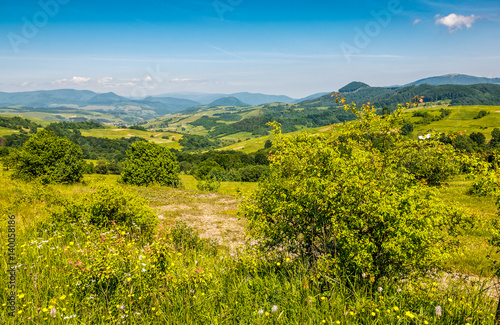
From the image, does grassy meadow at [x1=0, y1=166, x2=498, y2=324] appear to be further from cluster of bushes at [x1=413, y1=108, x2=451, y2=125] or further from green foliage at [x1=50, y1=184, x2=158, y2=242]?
cluster of bushes at [x1=413, y1=108, x2=451, y2=125]

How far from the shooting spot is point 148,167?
4084 cm

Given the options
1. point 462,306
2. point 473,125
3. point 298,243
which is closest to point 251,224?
point 298,243

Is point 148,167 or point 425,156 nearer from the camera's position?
point 425,156

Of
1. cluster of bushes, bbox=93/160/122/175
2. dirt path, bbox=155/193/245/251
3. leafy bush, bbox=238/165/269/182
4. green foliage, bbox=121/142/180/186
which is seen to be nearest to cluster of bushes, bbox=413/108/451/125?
leafy bush, bbox=238/165/269/182

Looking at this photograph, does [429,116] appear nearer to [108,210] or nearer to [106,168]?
[106,168]

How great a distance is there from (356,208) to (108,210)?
8.96m

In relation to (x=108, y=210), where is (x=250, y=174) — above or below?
below

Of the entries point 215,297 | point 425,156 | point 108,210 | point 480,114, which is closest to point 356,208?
point 425,156

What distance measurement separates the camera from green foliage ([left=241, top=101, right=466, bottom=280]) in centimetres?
430

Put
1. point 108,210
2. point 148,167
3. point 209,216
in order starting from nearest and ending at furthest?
point 108,210 < point 209,216 < point 148,167

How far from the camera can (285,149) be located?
6090mm

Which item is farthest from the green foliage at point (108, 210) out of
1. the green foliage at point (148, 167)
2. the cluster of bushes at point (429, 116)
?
the cluster of bushes at point (429, 116)

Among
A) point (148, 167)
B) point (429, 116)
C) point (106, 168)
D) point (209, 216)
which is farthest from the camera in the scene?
point (429, 116)

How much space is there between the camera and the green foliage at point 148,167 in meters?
40.5
